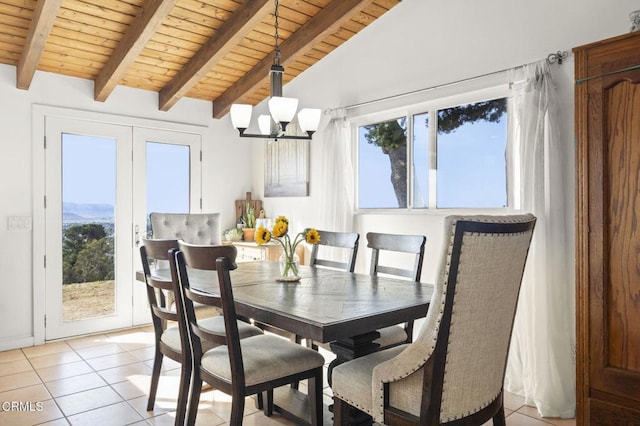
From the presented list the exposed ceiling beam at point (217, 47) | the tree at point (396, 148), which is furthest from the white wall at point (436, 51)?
the exposed ceiling beam at point (217, 47)

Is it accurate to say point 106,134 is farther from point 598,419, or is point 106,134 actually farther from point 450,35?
point 598,419

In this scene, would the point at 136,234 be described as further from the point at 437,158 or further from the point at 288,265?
the point at 437,158

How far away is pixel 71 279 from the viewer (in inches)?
167

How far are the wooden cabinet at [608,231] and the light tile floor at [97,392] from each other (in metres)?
0.80

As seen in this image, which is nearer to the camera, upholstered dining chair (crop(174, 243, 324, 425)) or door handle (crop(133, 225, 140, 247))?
upholstered dining chair (crop(174, 243, 324, 425))

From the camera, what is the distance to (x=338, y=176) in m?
4.24

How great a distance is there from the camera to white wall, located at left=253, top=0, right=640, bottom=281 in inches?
109

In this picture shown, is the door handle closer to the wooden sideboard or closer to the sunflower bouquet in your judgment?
the wooden sideboard

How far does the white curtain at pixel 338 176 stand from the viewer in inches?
165

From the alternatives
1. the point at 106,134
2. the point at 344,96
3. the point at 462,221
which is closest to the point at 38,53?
the point at 106,134

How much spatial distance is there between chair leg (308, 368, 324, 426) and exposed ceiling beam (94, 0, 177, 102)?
257 centimetres

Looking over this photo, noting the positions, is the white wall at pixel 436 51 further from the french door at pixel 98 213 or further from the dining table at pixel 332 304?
the french door at pixel 98 213

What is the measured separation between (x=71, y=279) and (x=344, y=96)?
3194 mm

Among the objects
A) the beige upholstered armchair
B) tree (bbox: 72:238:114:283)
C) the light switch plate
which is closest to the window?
the beige upholstered armchair
